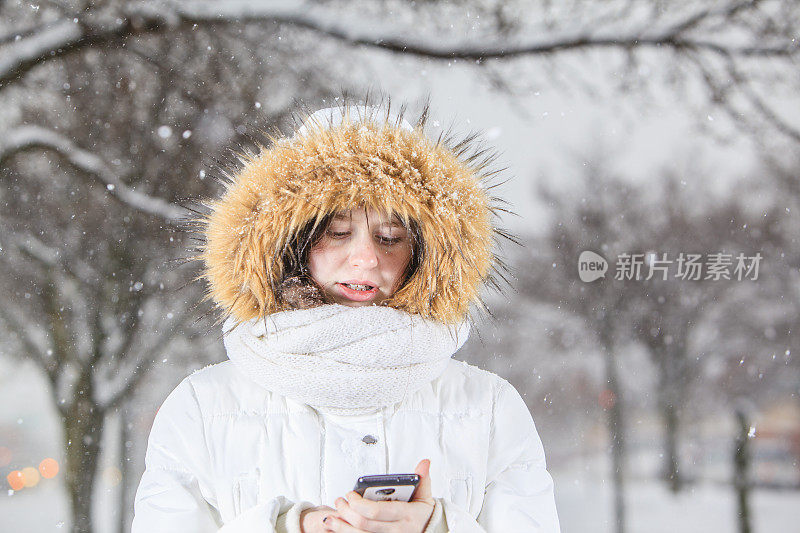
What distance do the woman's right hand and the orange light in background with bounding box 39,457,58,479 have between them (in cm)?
148

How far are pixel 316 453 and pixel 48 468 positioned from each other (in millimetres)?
1413

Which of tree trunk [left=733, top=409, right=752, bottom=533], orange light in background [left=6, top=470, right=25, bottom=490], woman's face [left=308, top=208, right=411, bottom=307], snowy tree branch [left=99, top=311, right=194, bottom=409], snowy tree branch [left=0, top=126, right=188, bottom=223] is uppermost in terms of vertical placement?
snowy tree branch [left=0, top=126, right=188, bottom=223]

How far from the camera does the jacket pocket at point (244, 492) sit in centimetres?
88

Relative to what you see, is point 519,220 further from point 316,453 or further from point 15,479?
point 15,479

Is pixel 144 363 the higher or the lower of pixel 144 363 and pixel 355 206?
the lower

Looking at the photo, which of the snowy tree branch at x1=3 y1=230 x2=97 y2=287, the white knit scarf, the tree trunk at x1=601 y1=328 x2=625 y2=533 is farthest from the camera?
the tree trunk at x1=601 y1=328 x2=625 y2=533

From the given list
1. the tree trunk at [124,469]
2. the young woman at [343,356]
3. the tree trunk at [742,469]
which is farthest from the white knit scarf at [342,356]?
the tree trunk at [742,469]

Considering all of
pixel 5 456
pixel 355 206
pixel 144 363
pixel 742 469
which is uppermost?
pixel 355 206

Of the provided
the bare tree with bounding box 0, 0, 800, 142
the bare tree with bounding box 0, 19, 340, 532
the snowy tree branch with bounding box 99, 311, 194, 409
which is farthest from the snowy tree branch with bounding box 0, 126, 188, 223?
the snowy tree branch with bounding box 99, 311, 194, 409

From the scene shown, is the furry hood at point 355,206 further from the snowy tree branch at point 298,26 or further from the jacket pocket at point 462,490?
the snowy tree branch at point 298,26

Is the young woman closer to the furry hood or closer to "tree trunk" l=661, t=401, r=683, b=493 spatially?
the furry hood

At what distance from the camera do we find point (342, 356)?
88 centimetres

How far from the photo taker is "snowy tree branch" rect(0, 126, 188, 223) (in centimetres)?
193

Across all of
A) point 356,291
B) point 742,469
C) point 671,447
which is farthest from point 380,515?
point 742,469
